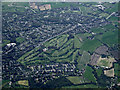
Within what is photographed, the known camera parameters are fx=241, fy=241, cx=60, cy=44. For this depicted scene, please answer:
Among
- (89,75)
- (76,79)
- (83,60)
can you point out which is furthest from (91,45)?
(76,79)

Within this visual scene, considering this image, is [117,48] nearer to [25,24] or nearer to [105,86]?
[105,86]

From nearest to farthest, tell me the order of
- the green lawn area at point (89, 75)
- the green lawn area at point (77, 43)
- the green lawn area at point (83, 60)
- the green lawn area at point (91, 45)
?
the green lawn area at point (89, 75), the green lawn area at point (83, 60), the green lawn area at point (91, 45), the green lawn area at point (77, 43)

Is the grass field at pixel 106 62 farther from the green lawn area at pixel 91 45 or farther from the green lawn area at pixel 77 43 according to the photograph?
the green lawn area at pixel 77 43

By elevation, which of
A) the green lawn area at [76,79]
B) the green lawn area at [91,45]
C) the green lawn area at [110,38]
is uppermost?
the green lawn area at [110,38]

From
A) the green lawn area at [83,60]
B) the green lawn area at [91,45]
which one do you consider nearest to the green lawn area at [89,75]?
the green lawn area at [83,60]

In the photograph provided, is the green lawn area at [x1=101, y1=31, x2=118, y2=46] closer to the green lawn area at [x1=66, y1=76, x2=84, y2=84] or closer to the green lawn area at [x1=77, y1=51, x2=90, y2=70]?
the green lawn area at [x1=77, y1=51, x2=90, y2=70]

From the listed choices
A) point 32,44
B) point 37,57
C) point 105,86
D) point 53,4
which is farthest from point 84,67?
point 53,4

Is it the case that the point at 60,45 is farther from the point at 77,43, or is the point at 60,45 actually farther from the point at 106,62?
the point at 106,62

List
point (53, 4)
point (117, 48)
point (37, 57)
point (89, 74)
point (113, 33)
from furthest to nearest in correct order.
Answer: point (53, 4)
point (113, 33)
point (117, 48)
point (37, 57)
point (89, 74)
